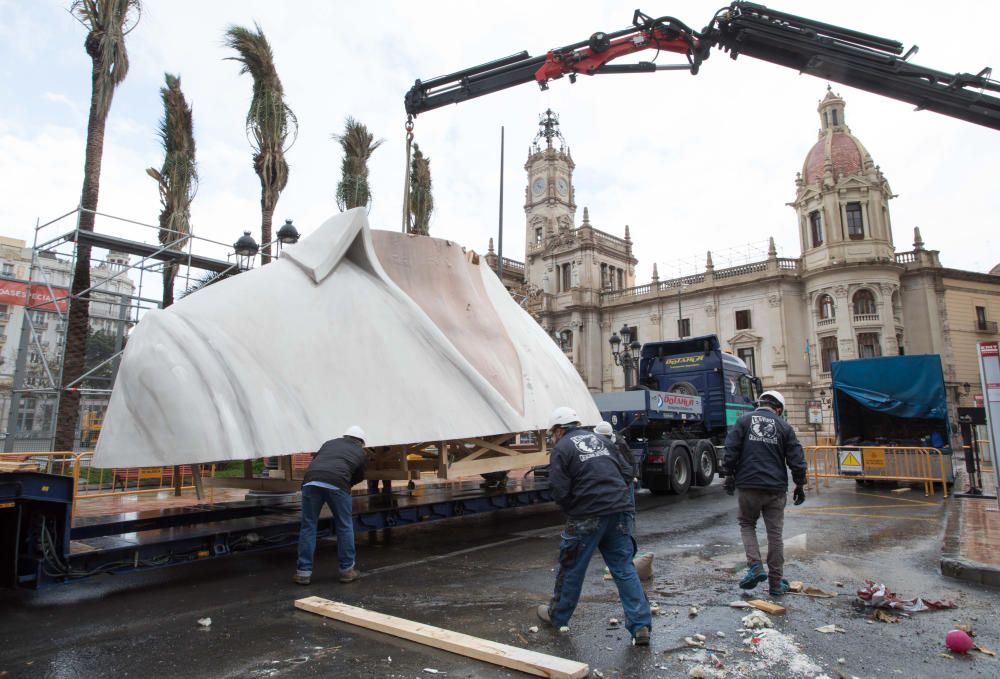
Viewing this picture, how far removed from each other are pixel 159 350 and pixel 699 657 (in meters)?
5.48

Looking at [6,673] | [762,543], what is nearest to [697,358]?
[762,543]

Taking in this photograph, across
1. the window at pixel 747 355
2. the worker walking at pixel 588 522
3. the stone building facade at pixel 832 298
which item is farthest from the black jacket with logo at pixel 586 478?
the window at pixel 747 355

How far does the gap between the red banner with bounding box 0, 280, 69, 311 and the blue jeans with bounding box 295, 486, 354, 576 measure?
11.5 metres

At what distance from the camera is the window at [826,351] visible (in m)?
42.2

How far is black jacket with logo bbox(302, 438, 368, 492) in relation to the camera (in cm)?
637

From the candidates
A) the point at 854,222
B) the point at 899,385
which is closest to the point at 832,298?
the point at 854,222

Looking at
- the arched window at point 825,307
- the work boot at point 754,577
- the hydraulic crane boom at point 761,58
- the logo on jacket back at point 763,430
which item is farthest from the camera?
the arched window at point 825,307

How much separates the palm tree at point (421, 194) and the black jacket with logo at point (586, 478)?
18.5m

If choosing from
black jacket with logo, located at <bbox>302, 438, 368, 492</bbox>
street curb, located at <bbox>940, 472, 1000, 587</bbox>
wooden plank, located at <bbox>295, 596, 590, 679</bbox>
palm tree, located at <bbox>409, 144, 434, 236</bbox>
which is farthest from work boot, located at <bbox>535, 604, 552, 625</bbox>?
palm tree, located at <bbox>409, 144, 434, 236</bbox>

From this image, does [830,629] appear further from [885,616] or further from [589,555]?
[589,555]

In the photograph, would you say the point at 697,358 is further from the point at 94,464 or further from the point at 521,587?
the point at 94,464

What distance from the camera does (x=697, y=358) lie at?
16.8 metres

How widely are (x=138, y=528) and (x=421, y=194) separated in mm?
17349

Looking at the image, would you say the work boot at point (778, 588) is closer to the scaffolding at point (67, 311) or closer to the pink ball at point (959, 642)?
the pink ball at point (959, 642)
